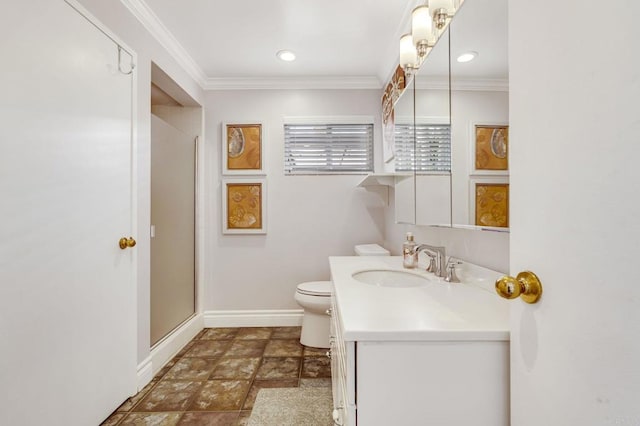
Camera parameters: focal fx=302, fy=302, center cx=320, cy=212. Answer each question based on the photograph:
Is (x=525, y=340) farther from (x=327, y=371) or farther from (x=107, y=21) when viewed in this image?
(x=107, y=21)

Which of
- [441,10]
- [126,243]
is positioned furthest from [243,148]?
[441,10]

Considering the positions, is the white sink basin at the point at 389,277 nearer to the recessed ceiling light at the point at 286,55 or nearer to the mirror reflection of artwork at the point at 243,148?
the mirror reflection of artwork at the point at 243,148

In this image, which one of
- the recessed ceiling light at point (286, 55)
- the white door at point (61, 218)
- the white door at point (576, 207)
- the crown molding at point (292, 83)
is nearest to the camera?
the white door at point (576, 207)

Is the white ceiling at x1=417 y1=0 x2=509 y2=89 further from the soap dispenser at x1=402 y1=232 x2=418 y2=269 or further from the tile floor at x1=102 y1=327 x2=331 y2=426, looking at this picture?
the tile floor at x1=102 y1=327 x2=331 y2=426

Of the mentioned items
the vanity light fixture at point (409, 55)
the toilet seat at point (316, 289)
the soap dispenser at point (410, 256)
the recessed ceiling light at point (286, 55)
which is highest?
the recessed ceiling light at point (286, 55)

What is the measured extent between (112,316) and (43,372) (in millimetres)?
402

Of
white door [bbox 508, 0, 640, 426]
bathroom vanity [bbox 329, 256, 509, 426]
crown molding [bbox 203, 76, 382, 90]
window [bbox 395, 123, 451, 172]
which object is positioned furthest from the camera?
crown molding [bbox 203, 76, 382, 90]

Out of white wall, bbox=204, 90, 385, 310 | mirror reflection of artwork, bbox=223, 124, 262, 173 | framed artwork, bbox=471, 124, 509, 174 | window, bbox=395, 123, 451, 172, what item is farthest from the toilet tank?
framed artwork, bbox=471, 124, 509, 174

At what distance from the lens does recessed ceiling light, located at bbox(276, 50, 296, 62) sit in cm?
237

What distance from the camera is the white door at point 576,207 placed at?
0.41m

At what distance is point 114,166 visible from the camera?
5.23ft

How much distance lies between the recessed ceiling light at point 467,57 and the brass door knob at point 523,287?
0.87 meters

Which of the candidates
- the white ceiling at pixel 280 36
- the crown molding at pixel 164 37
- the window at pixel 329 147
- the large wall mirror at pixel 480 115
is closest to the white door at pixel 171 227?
the crown molding at pixel 164 37

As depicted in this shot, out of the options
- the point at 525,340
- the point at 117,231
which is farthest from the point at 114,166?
the point at 525,340
